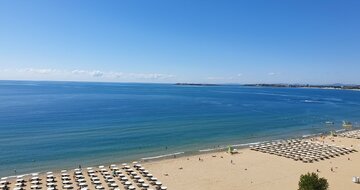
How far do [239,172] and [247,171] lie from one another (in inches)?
41.9

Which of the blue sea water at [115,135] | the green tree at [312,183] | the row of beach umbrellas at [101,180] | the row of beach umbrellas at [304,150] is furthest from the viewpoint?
the blue sea water at [115,135]

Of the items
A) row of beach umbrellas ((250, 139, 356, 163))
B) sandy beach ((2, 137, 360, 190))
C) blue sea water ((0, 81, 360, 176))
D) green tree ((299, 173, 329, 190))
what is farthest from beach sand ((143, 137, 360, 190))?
blue sea water ((0, 81, 360, 176))

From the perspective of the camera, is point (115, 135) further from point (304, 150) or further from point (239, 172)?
point (304, 150)

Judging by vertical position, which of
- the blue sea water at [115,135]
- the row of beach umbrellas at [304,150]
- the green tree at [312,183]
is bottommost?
the blue sea water at [115,135]

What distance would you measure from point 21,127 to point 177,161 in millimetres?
40279

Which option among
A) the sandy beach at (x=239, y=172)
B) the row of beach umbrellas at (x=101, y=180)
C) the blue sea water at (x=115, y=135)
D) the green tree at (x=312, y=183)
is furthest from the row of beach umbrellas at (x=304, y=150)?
the row of beach umbrellas at (x=101, y=180)

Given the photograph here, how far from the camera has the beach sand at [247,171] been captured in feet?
108

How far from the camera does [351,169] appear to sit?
126 feet

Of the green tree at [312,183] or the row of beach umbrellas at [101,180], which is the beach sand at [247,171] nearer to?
the row of beach umbrellas at [101,180]

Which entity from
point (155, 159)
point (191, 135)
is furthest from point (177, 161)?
point (191, 135)

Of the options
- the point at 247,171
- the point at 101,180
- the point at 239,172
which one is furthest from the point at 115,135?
the point at 247,171

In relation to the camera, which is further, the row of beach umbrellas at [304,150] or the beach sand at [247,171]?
the row of beach umbrellas at [304,150]

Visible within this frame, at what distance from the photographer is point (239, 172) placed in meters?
37.4

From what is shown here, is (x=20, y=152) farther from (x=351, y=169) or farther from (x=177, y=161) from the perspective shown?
(x=351, y=169)
